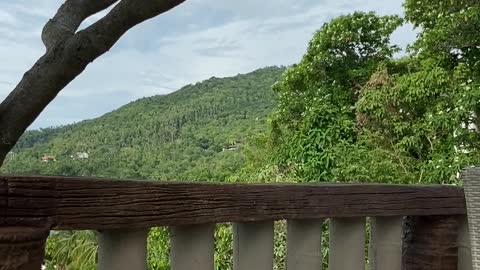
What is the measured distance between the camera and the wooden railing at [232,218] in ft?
2.50

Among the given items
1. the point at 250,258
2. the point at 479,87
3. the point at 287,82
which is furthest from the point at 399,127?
the point at 250,258

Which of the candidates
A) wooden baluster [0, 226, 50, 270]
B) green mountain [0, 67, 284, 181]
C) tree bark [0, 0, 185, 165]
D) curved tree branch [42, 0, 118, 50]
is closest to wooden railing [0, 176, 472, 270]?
wooden baluster [0, 226, 50, 270]

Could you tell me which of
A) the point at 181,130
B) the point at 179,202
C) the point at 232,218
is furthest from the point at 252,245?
the point at 181,130

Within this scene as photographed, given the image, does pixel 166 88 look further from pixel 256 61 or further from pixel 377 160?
pixel 377 160

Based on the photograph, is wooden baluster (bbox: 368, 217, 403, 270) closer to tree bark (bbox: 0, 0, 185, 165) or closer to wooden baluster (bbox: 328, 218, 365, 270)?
wooden baluster (bbox: 328, 218, 365, 270)

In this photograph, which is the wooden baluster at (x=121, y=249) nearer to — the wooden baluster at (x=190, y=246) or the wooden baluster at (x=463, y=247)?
the wooden baluster at (x=190, y=246)

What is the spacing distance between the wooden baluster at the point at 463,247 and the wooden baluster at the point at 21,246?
1.03 m

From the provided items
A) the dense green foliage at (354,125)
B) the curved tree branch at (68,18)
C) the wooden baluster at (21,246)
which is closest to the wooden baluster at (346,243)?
the wooden baluster at (21,246)

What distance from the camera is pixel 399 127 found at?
5801 mm

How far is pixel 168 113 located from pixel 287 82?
211 inches

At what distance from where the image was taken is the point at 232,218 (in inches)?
39.1

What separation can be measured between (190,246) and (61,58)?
707mm

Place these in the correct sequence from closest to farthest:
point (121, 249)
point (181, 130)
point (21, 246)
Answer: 1. point (21, 246)
2. point (121, 249)
3. point (181, 130)

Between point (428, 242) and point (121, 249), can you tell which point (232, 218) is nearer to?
point (121, 249)
